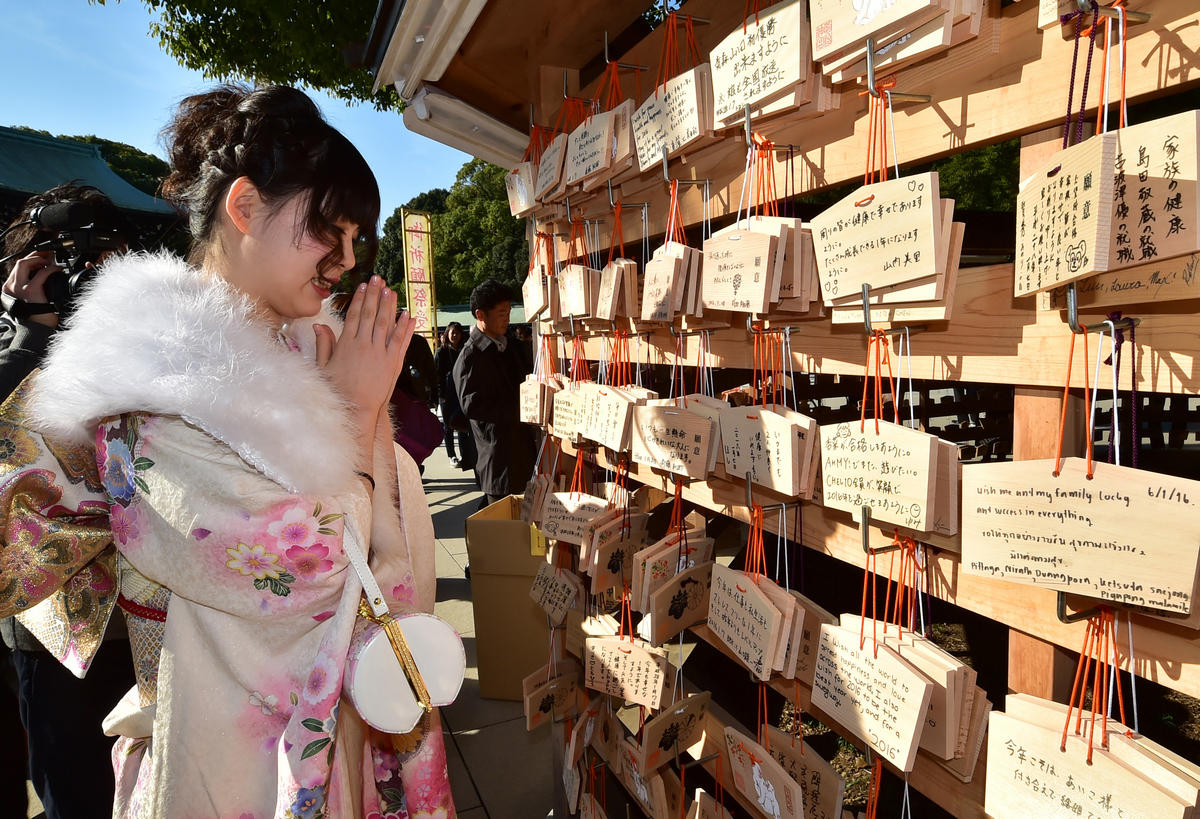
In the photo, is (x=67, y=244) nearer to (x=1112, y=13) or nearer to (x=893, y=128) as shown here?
(x=893, y=128)

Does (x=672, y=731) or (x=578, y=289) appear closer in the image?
(x=672, y=731)

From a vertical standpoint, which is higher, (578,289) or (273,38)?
(273,38)

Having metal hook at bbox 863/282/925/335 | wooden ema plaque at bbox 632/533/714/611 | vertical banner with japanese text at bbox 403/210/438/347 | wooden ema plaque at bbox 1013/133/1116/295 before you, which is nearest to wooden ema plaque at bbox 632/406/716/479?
wooden ema plaque at bbox 632/533/714/611

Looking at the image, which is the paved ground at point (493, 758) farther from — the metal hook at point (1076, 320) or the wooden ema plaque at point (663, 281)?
the metal hook at point (1076, 320)

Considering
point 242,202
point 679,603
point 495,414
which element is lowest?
point 679,603

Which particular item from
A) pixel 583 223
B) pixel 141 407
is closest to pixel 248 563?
pixel 141 407

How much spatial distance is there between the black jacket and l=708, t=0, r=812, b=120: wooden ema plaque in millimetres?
2939

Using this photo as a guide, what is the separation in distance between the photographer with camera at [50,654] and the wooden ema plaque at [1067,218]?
1847mm

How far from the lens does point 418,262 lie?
919 centimetres

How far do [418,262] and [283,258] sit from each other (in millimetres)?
8612

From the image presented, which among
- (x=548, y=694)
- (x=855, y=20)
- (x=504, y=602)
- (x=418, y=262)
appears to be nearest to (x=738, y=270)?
(x=855, y=20)

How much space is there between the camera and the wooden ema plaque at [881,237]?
2.43ft

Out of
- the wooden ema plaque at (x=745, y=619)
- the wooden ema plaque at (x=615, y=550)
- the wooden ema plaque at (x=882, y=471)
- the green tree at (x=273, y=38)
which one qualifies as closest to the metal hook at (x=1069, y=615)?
the wooden ema plaque at (x=882, y=471)

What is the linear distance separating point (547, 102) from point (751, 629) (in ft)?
4.62
